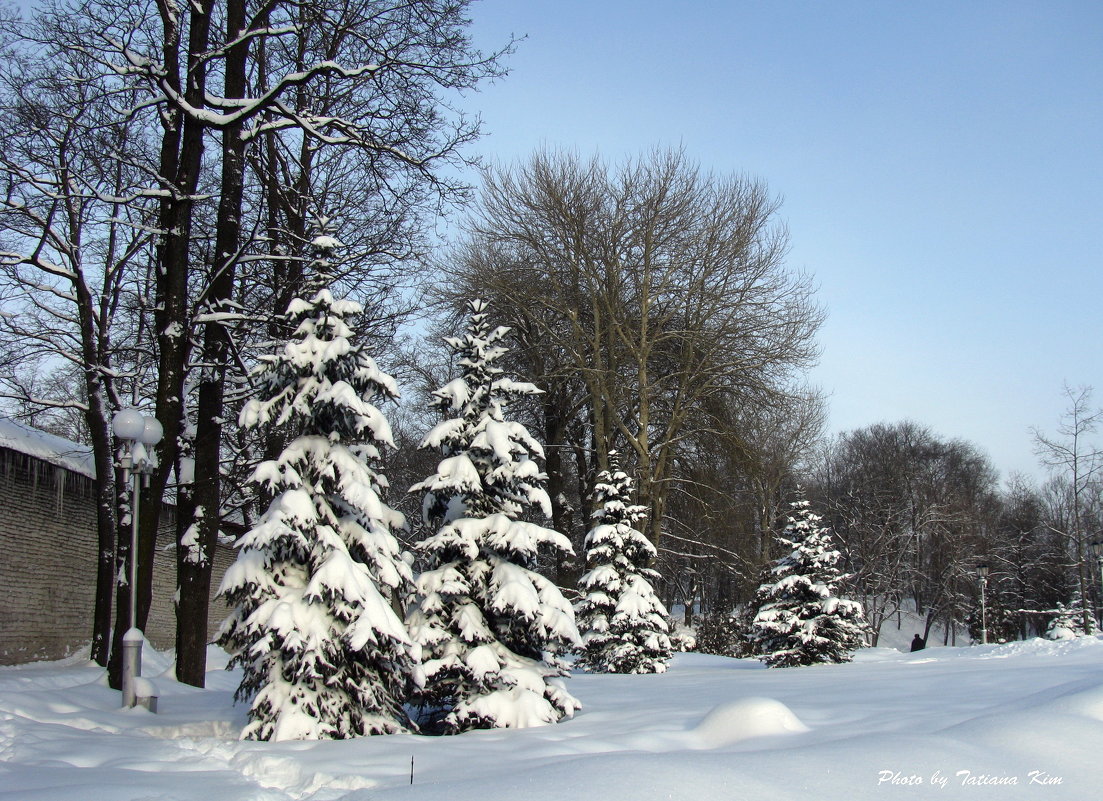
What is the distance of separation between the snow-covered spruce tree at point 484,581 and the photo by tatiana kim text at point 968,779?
462 cm

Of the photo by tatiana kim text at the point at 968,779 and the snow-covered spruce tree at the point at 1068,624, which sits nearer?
the photo by tatiana kim text at the point at 968,779

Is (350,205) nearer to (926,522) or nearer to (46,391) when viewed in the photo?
(46,391)

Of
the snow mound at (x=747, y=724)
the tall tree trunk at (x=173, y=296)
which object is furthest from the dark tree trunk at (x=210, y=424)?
the snow mound at (x=747, y=724)

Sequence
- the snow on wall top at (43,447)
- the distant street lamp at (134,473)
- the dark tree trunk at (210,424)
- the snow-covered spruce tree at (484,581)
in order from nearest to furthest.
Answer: the distant street lamp at (134,473)
the snow-covered spruce tree at (484,581)
the dark tree trunk at (210,424)
the snow on wall top at (43,447)

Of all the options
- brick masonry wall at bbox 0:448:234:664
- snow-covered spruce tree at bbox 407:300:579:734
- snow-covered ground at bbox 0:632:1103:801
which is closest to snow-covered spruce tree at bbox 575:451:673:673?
snow-covered ground at bbox 0:632:1103:801

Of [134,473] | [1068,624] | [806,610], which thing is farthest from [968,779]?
[1068,624]

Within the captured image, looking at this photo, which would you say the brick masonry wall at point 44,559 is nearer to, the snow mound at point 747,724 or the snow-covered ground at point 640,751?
the snow-covered ground at point 640,751

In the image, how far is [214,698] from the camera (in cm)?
1012

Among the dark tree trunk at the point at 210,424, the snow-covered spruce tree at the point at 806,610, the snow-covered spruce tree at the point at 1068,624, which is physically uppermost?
the dark tree trunk at the point at 210,424

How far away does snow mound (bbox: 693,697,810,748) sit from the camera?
6.06 m

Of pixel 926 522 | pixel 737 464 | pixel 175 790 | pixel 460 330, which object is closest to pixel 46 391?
pixel 460 330

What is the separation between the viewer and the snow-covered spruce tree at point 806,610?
18484 mm

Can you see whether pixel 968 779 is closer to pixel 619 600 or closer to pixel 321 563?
pixel 321 563

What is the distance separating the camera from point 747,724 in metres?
6.12
